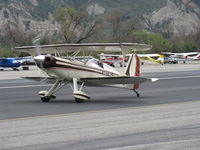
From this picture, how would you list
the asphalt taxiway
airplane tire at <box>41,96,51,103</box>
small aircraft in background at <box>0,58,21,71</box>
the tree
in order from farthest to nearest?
the tree
small aircraft in background at <box>0,58,21,71</box>
airplane tire at <box>41,96,51,103</box>
the asphalt taxiway

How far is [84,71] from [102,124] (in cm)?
671

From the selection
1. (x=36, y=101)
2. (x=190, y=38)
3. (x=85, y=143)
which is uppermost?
(x=85, y=143)

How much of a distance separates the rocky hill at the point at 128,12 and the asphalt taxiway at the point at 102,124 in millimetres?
105654

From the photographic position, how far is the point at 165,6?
158 m

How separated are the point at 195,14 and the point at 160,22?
12379 mm

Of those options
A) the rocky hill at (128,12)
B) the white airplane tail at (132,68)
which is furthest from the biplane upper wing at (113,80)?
the rocky hill at (128,12)

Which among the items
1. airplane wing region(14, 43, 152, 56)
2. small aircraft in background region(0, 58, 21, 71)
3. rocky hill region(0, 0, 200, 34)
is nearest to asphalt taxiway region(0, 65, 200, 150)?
airplane wing region(14, 43, 152, 56)

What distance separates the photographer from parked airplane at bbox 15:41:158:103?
18.4 metres

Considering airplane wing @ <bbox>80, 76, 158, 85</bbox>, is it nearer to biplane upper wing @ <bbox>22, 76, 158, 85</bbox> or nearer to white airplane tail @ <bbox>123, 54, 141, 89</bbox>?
biplane upper wing @ <bbox>22, 76, 158, 85</bbox>

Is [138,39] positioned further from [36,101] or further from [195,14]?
[36,101]

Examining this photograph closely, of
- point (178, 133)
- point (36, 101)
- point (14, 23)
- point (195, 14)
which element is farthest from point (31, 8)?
point (178, 133)

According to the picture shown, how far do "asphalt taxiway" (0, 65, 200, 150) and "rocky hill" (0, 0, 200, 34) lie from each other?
106m

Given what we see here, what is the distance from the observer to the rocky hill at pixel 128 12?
130m

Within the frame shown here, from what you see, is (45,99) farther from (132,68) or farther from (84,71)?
(132,68)
